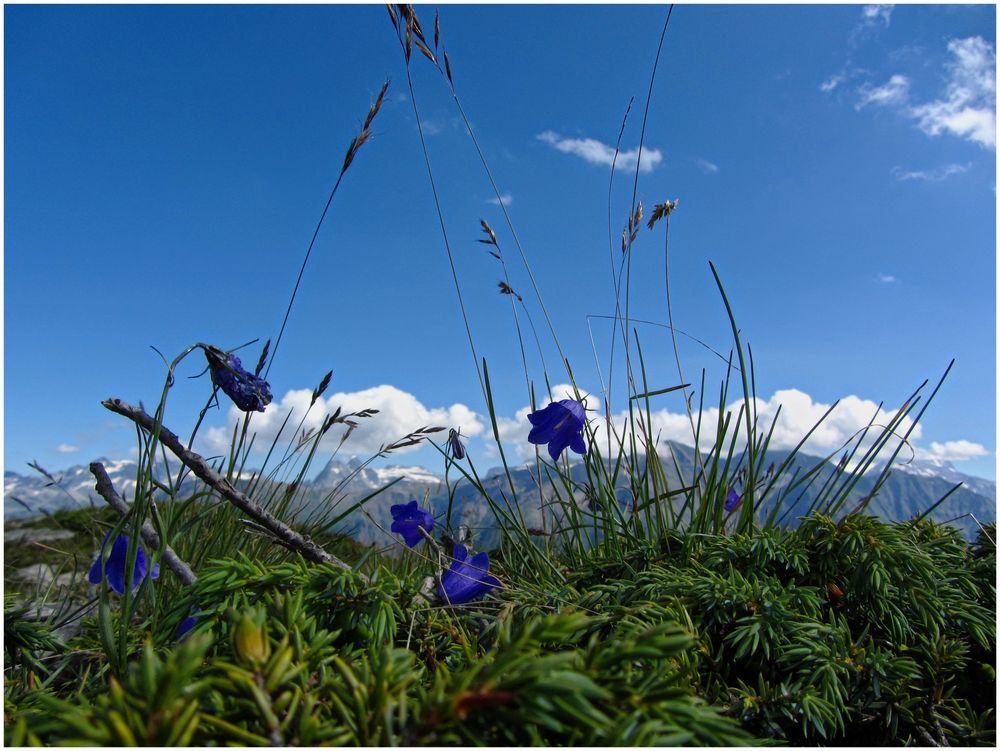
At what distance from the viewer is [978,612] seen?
1.55 metres

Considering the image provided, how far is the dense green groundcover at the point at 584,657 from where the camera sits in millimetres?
770

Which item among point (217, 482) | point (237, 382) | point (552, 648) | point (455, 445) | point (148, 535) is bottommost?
point (552, 648)

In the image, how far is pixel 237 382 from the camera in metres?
2.08

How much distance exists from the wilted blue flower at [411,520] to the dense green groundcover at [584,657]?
2.30ft

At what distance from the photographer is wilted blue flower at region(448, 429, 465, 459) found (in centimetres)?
281

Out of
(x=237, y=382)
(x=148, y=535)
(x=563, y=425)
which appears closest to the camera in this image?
(x=148, y=535)

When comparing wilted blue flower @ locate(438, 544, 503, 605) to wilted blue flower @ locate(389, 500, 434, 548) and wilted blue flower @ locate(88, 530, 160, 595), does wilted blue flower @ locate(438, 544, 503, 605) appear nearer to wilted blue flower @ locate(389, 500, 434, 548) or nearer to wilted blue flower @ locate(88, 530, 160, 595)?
wilted blue flower @ locate(389, 500, 434, 548)

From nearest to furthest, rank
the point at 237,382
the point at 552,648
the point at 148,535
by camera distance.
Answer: the point at 552,648
the point at 148,535
the point at 237,382

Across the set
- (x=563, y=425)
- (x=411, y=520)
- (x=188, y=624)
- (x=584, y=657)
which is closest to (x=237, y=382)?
(x=188, y=624)

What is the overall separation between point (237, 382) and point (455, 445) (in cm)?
108

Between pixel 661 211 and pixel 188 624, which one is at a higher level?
pixel 661 211

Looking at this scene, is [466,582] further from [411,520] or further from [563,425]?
[411,520]

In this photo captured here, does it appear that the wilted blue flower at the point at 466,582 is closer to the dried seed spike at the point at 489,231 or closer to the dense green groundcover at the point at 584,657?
the dense green groundcover at the point at 584,657

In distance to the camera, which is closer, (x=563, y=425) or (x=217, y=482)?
(x=217, y=482)
